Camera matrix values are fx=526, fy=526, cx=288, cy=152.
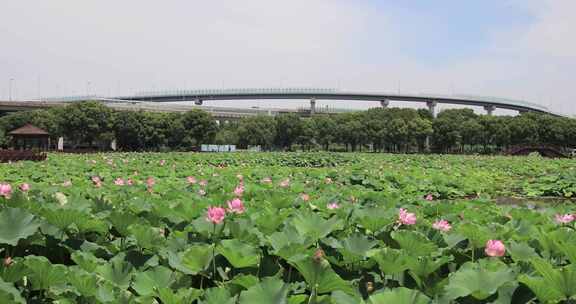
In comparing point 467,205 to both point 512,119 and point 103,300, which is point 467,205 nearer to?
point 103,300

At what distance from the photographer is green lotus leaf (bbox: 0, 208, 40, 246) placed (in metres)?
2.69

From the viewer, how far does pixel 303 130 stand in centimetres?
7919

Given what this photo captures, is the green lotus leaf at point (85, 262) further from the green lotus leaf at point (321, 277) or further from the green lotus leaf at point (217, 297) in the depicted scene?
the green lotus leaf at point (321, 277)

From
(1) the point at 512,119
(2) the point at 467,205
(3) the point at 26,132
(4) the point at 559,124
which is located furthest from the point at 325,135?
(2) the point at 467,205

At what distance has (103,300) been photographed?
2.10 m

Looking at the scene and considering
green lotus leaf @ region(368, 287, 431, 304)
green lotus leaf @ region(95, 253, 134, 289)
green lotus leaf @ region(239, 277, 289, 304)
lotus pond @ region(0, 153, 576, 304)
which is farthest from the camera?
green lotus leaf @ region(95, 253, 134, 289)

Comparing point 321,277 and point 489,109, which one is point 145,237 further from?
point 489,109

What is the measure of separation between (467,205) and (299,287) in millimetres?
3028

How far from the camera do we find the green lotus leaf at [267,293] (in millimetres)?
2045

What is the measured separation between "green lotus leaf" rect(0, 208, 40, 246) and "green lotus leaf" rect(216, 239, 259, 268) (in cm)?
100

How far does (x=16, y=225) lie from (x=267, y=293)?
1499 millimetres

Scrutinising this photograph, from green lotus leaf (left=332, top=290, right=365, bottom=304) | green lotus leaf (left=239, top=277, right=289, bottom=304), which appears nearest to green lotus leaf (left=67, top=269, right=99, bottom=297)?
green lotus leaf (left=239, top=277, right=289, bottom=304)

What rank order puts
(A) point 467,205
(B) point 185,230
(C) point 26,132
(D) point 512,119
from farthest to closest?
(D) point 512,119, (C) point 26,132, (A) point 467,205, (B) point 185,230

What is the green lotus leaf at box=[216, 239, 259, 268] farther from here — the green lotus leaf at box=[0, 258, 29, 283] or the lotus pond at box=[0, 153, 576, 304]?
the green lotus leaf at box=[0, 258, 29, 283]
